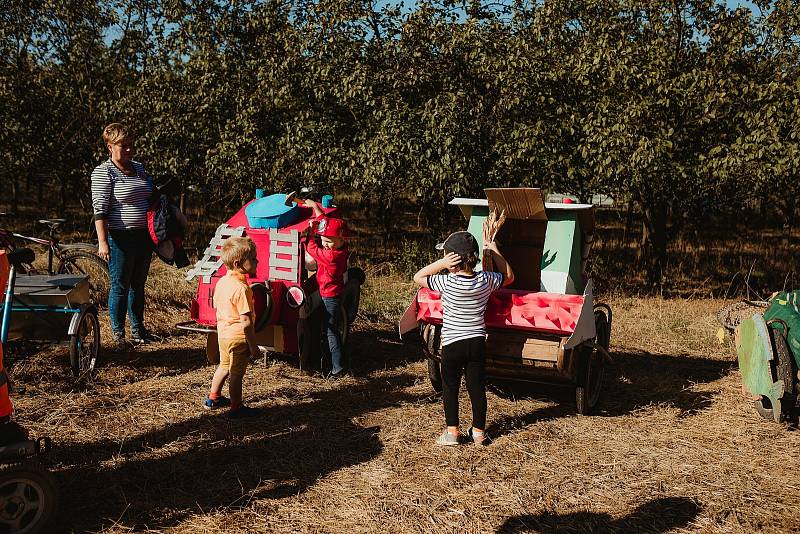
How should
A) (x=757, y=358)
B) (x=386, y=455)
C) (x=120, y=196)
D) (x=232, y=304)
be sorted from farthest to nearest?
(x=120, y=196)
(x=757, y=358)
(x=232, y=304)
(x=386, y=455)

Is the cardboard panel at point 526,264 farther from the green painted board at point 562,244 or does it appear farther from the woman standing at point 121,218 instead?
the woman standing at point 121,218

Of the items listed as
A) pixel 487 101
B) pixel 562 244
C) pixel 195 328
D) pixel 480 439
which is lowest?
pixel 480 439

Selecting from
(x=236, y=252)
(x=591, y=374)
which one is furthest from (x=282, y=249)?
(x=591, y=374)

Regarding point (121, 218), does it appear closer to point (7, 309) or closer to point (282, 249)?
point (282, 249)

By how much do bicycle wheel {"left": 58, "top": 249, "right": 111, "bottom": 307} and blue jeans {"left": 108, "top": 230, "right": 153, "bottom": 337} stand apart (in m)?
0.88

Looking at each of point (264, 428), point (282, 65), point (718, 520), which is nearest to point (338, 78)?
point (282, 65)

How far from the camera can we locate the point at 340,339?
244 inches

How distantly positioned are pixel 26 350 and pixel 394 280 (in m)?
6.17

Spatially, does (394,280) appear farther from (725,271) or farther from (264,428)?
(725,271)

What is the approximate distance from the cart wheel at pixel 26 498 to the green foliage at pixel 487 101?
7.91 meters

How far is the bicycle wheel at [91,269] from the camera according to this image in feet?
25.3

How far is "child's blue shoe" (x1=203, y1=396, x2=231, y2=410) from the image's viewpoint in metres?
5.21

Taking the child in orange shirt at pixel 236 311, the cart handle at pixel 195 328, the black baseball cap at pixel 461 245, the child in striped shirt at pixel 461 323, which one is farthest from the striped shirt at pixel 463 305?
the cart handle at pixel 195 328

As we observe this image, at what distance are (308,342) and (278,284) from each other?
23.6 inches
